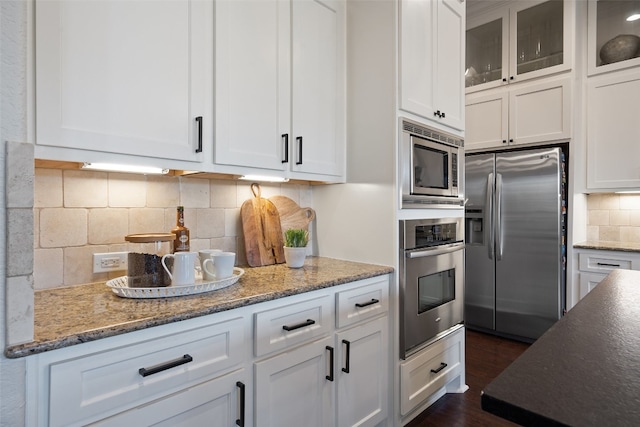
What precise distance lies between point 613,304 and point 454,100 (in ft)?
5.11

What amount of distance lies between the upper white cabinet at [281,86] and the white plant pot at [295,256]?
1.23 feet

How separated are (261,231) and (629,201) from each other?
336 cm

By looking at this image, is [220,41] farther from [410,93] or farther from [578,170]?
[578,170]

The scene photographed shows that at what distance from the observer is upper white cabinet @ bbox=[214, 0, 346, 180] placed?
1522 millimetres

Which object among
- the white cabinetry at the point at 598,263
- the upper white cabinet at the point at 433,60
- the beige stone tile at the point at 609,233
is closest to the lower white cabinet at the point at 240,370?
the upper white cabinet at the point at 433,60

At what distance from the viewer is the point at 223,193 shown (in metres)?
1.86

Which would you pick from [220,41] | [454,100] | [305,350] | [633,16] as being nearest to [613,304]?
[305,350]

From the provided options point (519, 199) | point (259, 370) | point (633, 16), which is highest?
point (633, 16)

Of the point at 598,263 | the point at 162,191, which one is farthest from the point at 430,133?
the point at 598,263

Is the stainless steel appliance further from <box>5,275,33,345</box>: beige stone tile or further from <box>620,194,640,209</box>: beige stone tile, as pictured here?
<box>620,194,640,209</box>: beige stone tile

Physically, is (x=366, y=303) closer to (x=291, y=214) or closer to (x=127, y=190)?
(x=291, y=214)

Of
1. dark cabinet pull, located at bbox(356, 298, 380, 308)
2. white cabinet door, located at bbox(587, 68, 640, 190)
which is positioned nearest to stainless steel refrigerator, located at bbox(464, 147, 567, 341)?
white cabinet door, located at bbox(587, 68, 640, 190)

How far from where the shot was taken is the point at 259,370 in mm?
1278

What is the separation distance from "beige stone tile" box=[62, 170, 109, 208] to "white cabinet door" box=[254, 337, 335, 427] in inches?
36.3
